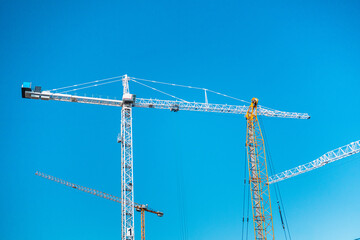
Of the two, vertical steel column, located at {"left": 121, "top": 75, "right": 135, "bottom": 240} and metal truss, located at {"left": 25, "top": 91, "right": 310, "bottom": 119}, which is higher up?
metal truss, located at {"left": 25, "top": 91, "right": 310, "bottom": 119}

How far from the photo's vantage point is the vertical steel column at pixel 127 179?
60.6 meters

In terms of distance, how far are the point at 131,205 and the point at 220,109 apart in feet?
100

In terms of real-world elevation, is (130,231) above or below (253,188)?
below

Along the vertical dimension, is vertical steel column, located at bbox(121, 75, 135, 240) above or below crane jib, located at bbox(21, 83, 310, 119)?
below

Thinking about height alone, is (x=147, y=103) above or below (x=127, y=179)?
above

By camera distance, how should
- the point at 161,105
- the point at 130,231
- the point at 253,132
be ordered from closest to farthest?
the point at 130,231 → the point at 253,132 → the point at 161,105

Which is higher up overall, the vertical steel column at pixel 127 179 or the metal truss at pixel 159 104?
the metal truss at pixel 159 104

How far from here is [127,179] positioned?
63.7m

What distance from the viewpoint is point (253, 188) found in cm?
6375

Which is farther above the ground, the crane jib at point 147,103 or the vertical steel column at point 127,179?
the crane jib at point 147,103

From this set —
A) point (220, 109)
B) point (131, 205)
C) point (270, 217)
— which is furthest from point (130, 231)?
point (220, 109)

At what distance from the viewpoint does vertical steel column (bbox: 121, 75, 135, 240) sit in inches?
2384

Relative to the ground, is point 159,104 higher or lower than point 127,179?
higher

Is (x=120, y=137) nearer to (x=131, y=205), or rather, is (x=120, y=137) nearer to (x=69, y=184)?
(x=131, y=205)
